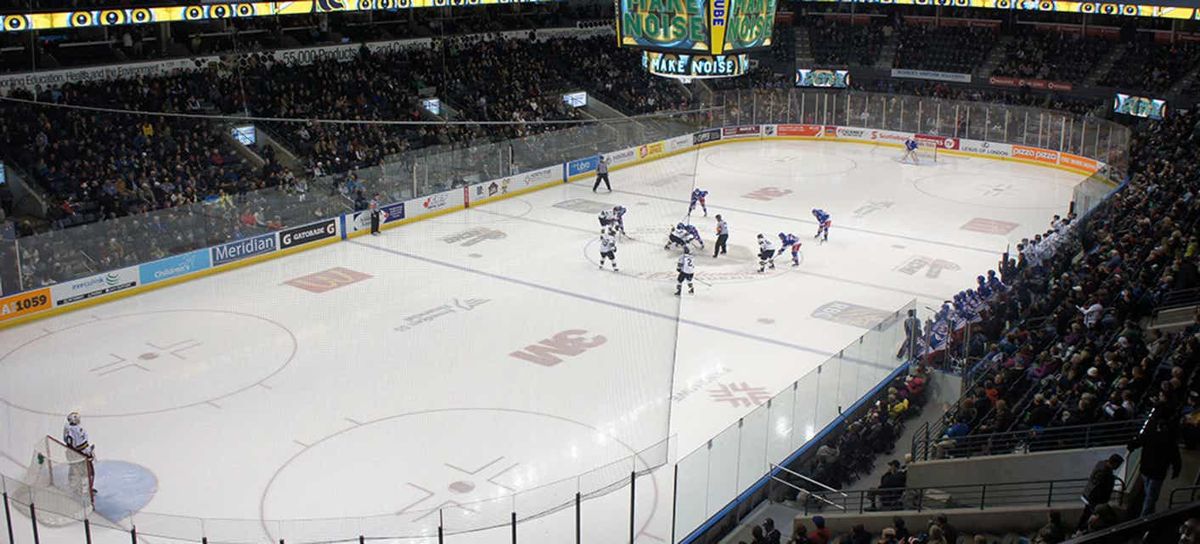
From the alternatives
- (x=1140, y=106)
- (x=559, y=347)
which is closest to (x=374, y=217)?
(x=559, y=347)

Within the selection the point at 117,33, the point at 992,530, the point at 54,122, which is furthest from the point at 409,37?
the point at 992,530

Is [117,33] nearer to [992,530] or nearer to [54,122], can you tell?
[54,122]

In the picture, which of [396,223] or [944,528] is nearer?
[944,528]

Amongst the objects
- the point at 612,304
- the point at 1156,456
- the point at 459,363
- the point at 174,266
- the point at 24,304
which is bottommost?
the point at 459,363

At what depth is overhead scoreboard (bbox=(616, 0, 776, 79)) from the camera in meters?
21.0

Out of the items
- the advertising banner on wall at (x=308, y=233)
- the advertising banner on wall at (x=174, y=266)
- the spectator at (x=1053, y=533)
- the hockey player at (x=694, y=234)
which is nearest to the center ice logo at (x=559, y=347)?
the hockey player at (x=694, y=234)

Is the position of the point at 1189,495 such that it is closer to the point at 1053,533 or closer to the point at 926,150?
the point at 1053,533

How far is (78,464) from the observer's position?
12953 millimetres

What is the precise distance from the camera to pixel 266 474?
1391 cm

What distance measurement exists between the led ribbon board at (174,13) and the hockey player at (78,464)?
14.2 metres

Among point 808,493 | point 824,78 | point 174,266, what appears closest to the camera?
point 808,493

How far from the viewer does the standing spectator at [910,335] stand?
645 inches

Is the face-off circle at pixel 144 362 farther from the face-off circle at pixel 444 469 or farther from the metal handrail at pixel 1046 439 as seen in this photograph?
the metal handrail at pixel 1046 439

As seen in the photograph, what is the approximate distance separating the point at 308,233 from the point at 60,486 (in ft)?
40.5
